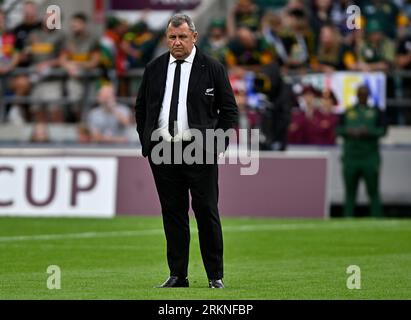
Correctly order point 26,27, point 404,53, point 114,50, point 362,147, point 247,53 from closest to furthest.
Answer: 1. point 362,147
2. point 404,53
3. point 247,53
4. point 114,50
5. point 26,27

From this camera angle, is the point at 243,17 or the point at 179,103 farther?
the point at 243,17

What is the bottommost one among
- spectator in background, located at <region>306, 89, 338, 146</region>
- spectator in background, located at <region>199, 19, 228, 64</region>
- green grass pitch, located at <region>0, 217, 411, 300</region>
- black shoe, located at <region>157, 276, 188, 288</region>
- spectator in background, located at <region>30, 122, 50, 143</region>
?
green grass pitch, located at <region>0, 217, 411, 300</region>

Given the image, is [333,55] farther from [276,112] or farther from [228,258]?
[228,258]

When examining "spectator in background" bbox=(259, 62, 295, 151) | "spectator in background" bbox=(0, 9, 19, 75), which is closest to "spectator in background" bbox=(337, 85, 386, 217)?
"spectator in background" bbox=(259, 62, 295, 151)

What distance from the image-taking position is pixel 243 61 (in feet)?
82.6

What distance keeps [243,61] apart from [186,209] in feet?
44.9

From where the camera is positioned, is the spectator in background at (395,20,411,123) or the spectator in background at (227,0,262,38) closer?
the spectator in background at (395,20,411,123)

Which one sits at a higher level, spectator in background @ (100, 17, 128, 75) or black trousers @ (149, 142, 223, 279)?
spectator in background @ (100, 17, 128, 75)

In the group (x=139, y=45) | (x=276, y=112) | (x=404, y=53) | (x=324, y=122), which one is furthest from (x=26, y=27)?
(x=404, y=53)

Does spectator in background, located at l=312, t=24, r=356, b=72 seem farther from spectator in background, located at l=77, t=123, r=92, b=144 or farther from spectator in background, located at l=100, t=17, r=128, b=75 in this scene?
spectator in background, located at l=77, t=123, r=92, b=144

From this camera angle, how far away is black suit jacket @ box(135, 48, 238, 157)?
11438 millimetres

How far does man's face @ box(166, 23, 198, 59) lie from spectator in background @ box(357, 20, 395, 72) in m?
13.2

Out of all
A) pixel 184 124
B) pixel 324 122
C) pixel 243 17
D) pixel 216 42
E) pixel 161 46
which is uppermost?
pixel 243 17

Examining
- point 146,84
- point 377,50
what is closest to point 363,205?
point 377,50
